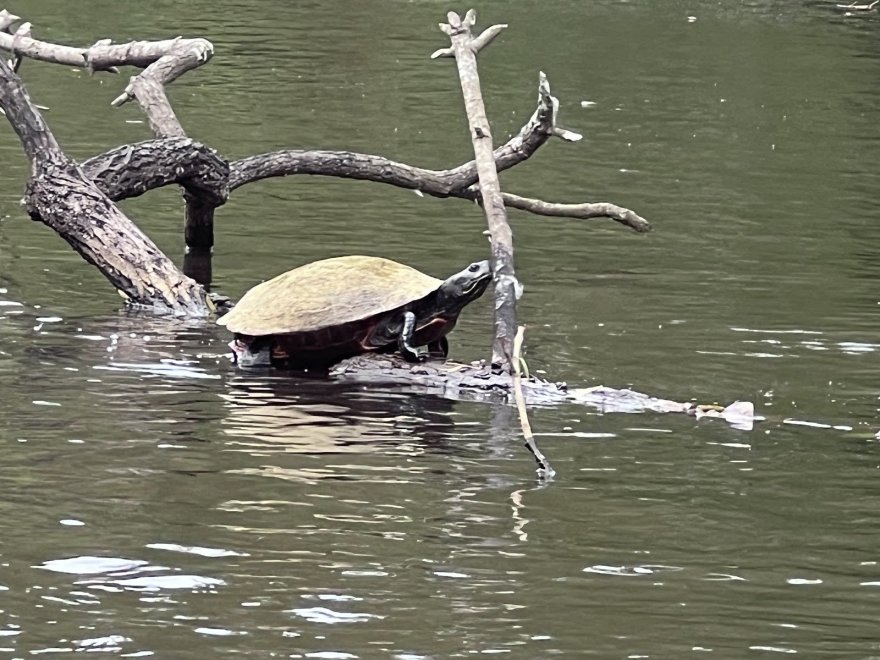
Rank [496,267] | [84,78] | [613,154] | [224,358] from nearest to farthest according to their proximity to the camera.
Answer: [496,267] → [224,358] → [613,154] → [84,78]

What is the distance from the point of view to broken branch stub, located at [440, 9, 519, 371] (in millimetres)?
9414

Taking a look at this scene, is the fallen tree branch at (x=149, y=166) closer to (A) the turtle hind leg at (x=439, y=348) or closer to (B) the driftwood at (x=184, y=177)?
(B) the driftwood at (x=184, y=177)

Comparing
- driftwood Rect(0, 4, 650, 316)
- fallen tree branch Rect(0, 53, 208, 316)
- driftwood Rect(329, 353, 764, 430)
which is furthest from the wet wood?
fallen tree branch Rect(0, 53, 208, 316)

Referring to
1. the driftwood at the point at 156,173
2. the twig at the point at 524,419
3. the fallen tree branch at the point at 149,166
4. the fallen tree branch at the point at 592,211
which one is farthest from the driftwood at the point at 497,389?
the fallen tree branch at the point at 149,166

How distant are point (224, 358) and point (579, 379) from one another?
78.1 inches

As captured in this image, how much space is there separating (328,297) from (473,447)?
177 centimetres

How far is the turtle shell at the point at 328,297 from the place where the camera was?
9.90 m

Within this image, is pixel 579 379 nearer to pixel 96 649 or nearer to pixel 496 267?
pixel 496 267

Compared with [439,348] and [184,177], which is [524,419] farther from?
[184,177]

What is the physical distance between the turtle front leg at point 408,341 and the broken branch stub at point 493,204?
53 centimetres

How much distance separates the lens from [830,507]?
7652 mm

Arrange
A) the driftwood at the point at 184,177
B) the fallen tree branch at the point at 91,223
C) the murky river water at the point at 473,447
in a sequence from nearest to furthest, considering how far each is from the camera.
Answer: the murky river water at the point at 473,447, the driftwood at the point at 184,177, the fallen tree branch at the point at 91,223

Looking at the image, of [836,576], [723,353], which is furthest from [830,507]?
[723,353]

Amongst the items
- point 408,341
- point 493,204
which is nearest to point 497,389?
point 408,341
